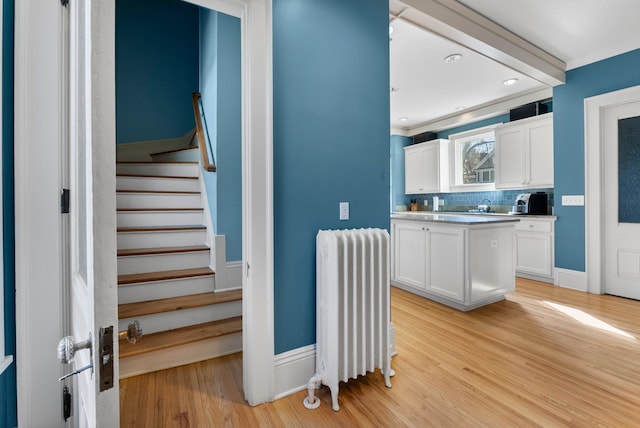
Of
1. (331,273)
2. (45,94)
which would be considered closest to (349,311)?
(331,273)

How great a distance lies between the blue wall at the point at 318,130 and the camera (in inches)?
64.5

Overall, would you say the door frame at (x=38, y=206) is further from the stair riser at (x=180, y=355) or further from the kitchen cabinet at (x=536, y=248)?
the kitchen cabinet at (x=536, y=248)

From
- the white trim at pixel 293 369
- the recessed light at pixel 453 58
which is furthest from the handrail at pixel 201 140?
the recessed light at pixel 453 58

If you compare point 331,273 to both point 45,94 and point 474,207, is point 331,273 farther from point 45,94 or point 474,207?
point 474,207

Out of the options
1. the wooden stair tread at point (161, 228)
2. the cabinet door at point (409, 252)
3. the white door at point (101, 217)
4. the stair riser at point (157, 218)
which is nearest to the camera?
the white door at point (101, 217)

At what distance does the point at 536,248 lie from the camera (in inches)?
159

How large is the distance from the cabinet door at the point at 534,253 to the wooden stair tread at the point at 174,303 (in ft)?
13.4

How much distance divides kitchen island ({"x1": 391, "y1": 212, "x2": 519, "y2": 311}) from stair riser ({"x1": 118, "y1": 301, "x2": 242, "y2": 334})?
6.80ft

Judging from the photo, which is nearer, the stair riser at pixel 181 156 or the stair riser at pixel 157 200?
the stair riser at pixel 157 200

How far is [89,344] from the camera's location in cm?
55

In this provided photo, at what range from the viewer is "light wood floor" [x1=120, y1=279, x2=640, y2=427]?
146 cm

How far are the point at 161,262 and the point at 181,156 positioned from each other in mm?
1994

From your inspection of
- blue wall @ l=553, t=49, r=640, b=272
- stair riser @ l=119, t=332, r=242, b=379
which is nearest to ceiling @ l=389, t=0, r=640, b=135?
blue wall @ l=553, t=49, r=640, b=272

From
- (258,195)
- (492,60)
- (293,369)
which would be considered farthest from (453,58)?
(293,369)
